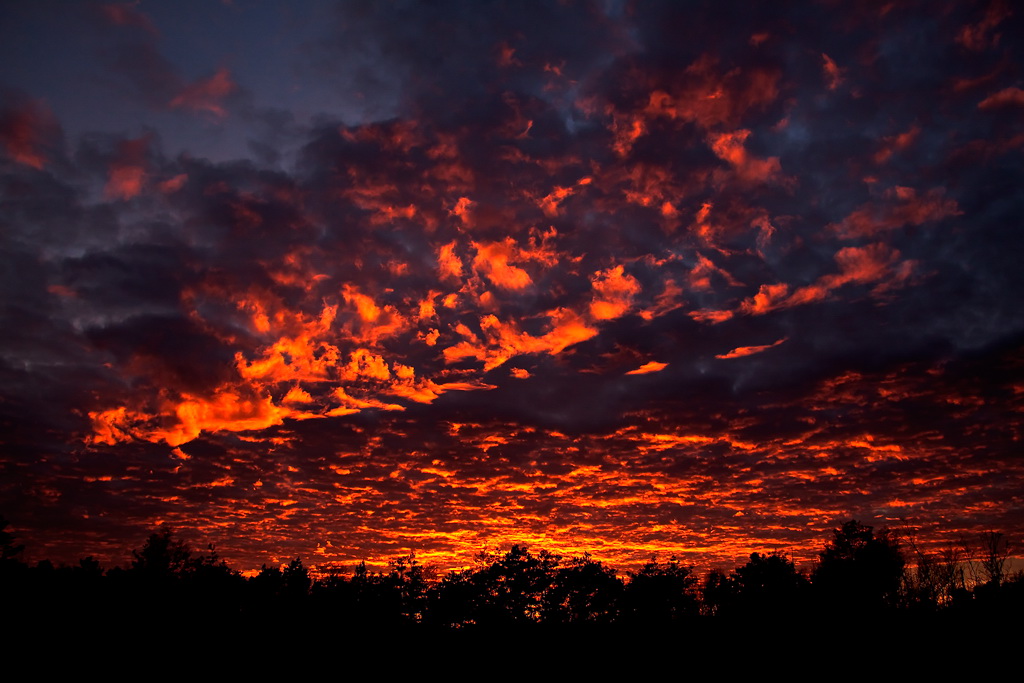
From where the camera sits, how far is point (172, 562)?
85.5 meters

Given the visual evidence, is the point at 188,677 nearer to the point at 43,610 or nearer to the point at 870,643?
the point at 43,610

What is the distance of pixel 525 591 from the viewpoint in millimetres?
72562

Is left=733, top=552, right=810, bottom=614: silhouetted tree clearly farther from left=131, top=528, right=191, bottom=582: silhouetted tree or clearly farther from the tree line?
left=131, top=528, right=191, bottom=582: silhouetted tree

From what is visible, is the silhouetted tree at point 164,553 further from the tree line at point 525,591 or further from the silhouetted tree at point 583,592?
the silhouetted tree at point 583,592

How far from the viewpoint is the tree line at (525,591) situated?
44.7 metres

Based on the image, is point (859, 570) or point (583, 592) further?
→ point (583, 592)

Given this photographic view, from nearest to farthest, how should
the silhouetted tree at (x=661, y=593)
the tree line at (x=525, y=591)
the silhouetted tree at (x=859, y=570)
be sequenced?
the tree line at (x=525, y=591)
the silhouetted tree at (x=859, y=570)
the silhouetted tree at (x=661, y=593)

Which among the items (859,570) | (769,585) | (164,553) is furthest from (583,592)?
(164,553)

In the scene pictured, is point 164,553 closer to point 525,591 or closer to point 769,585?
point 525,591

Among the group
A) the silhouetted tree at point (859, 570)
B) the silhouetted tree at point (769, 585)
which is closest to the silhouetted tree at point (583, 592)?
the silhouetted tree at point (769, 585)

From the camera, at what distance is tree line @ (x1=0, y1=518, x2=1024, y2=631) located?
4472 centimetres

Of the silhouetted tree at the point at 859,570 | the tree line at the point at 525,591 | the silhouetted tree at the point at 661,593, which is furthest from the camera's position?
the silhouetted tree at the point at 661,593

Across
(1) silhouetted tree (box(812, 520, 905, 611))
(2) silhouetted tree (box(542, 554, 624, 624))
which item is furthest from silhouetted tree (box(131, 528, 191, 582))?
(1) silhouetted tree (box(812, 520, 905, 611))

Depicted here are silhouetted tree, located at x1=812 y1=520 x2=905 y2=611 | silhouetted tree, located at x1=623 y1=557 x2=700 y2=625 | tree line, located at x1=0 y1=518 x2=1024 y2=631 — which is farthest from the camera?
silhouetted tree, located at x1=623 y1=557 x2=700 y2=625
